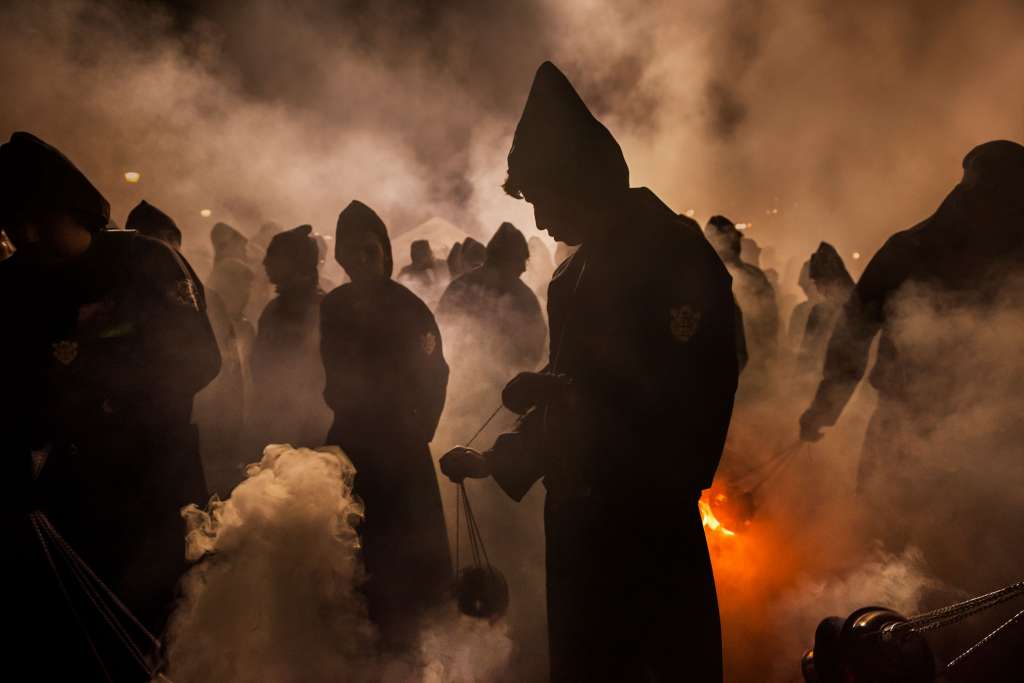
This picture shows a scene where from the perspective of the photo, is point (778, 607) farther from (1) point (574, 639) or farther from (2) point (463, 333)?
(2) point (463, 333)

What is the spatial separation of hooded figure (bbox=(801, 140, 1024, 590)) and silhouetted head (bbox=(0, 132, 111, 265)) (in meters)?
4.61

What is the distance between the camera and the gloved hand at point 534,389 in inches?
80.9

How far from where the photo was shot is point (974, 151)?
320 cm

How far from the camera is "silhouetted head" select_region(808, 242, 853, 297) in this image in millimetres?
7055

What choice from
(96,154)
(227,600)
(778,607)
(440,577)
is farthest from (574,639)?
(96,154)

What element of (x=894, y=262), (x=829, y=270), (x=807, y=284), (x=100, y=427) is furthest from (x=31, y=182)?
(x=807, y=284)

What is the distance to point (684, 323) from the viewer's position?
6.15 ft

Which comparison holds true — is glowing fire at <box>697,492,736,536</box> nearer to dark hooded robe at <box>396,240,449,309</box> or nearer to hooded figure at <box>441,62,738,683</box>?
hooded figure at <box>441,62,738,683</box>

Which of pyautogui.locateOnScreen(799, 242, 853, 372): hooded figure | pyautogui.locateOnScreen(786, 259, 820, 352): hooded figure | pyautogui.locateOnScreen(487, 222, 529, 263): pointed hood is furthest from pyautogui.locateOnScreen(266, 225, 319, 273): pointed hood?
pyautogui.locateOnScreen(786, 259, 820, 352): hooded figure

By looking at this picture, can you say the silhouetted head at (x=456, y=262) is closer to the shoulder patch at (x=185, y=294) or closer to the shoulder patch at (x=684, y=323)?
the shoulder patch at (x=185, y=294)

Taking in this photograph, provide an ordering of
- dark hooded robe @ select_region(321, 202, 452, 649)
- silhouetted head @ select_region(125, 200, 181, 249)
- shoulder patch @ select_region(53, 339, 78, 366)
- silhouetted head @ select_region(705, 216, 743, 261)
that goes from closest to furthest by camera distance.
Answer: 1. shoulder patch @ select_region(53, 339, 78, 366)
2. dark hooded robe @ select_region(321, 202, 452, 649)
3. silhouetted head @ select_region(125, 200, 181, 249)
4. silhouetted head @ select_region(705, 216, 743, 261)

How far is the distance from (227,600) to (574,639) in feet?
5.82

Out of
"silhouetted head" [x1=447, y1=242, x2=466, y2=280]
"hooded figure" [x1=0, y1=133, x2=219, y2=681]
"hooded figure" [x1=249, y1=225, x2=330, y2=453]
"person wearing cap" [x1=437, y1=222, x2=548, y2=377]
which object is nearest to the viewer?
"hooded figure" [x1=0, y1=133, x2=219, y2=681]

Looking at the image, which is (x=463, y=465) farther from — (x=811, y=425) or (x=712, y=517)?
(x=712, y=517)
